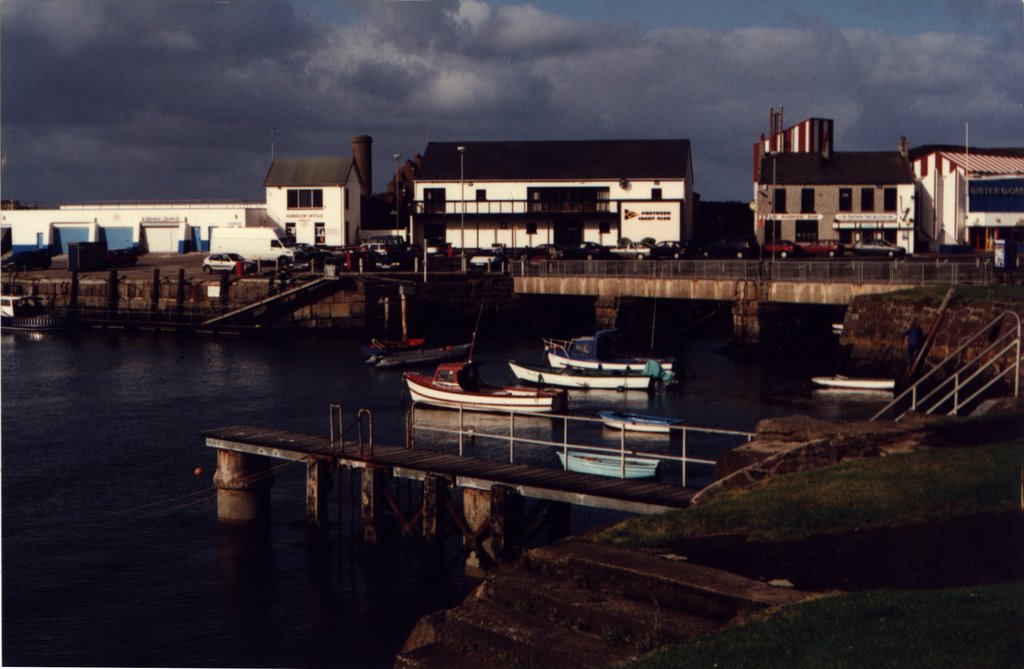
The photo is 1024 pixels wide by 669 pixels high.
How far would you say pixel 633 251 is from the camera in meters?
85.5

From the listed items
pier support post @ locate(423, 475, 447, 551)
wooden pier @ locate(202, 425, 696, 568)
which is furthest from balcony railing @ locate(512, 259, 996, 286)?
pier support post @ locate(423, 475, 447, 551)

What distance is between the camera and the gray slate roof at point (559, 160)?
9625 cm

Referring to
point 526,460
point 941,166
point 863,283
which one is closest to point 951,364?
point 863,283

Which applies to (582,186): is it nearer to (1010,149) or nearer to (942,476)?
(1010,149)

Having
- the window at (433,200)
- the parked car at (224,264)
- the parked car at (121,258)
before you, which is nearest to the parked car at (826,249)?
the window at (433,200)

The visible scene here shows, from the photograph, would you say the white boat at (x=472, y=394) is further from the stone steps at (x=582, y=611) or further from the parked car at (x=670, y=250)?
the parked car at (x=670, y=250)

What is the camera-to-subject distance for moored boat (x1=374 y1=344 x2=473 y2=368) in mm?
59875

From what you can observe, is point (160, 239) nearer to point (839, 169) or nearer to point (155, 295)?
point (155, 295)

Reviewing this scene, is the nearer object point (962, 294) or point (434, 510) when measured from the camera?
point (434, 510)

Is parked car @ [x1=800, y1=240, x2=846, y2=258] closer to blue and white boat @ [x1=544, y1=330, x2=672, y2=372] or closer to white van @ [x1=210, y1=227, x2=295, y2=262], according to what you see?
blue and white boat @ [x1=544, y1=330, x2=672, y2=372]

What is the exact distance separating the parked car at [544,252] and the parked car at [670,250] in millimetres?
6823

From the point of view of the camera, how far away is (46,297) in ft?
276

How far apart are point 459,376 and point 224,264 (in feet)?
136

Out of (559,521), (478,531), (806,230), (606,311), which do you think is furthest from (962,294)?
(806,230)
